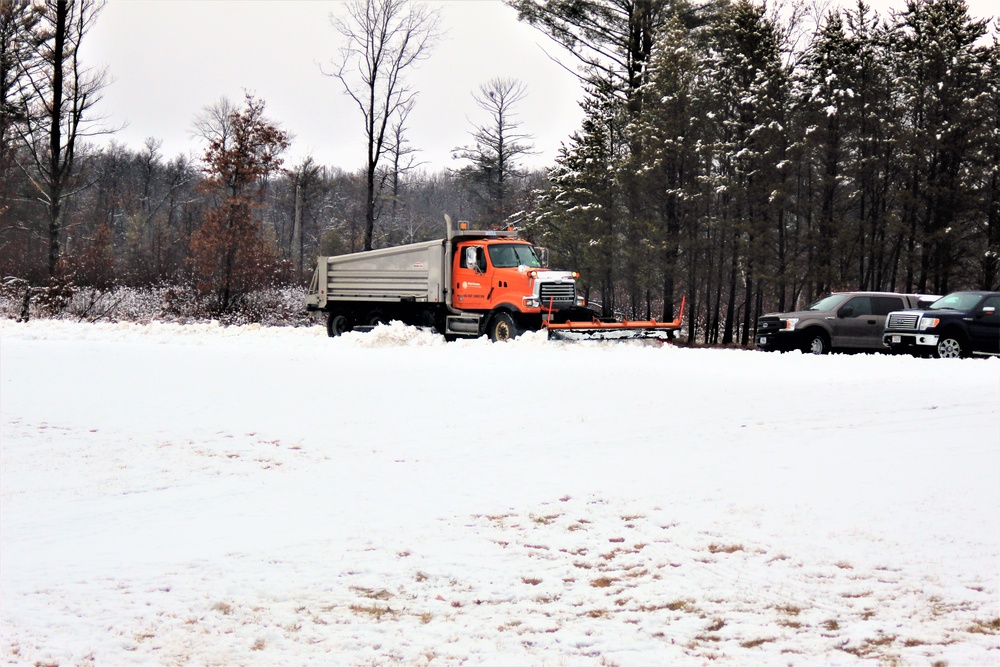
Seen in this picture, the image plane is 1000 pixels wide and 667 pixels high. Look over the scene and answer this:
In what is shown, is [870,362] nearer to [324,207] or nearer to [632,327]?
[632,327]

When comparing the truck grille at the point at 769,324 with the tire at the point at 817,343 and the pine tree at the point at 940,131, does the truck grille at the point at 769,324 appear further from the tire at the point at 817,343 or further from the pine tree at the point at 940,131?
the pine tree at the point at 940,131

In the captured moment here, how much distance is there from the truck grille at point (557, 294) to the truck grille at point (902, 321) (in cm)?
709

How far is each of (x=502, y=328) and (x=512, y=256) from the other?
1.89m

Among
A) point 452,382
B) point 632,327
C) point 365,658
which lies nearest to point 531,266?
point 632,327

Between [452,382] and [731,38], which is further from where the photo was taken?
[731,38]

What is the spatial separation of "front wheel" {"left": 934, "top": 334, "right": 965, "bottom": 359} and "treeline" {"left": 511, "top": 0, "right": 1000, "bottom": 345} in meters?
12.1

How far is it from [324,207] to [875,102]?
47.3 m

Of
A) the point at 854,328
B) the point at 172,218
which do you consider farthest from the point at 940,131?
the point at 172,218

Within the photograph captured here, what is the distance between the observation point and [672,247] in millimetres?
33562

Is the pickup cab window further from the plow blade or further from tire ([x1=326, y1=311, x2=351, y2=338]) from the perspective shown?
tire ([x1=326, y1=311, x2=351, y2=338])

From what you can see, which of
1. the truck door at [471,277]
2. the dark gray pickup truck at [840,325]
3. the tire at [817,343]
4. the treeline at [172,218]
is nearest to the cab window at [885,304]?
the dark gray pickup truck at [840,325]

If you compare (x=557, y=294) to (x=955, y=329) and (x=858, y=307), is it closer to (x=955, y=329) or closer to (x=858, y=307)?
(x=858, y=307)

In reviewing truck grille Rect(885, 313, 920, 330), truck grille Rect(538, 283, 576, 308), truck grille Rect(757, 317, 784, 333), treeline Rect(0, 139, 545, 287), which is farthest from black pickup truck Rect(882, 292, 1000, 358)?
treeline Rect(0, 139, 545, 287)

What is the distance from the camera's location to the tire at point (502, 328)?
830 inches
